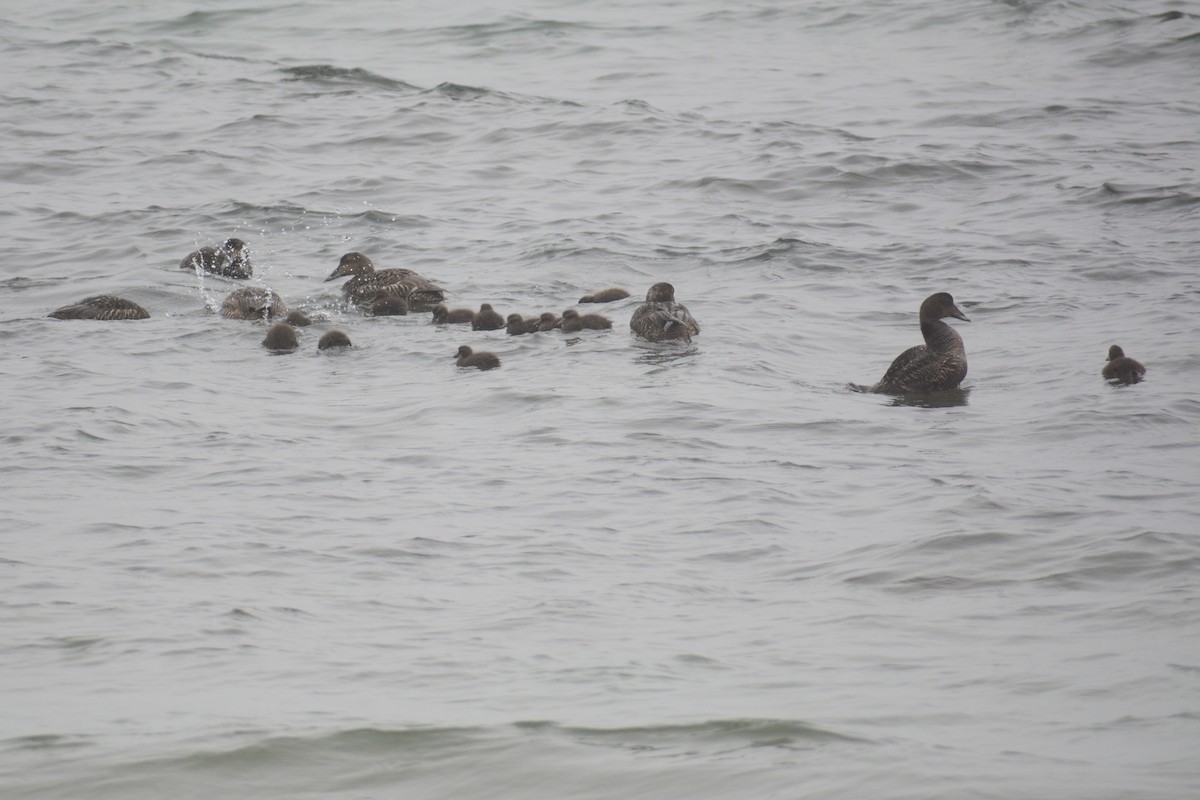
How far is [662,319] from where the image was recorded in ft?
41.8

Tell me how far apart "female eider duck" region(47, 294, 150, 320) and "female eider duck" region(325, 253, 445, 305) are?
1.90 metres

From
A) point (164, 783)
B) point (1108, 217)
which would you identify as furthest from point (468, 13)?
point (164, 783)

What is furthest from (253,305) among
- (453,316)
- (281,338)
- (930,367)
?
(930,367)

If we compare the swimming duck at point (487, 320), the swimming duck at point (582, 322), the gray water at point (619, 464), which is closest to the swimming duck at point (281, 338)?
the gray water at point (619, 464)

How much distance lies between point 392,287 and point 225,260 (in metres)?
2.17

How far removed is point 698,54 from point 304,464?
19.8 meters

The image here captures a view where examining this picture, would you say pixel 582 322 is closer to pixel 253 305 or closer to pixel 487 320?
pixel 487 320

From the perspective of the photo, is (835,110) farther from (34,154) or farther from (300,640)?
(300,640)

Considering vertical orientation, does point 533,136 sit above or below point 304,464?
above

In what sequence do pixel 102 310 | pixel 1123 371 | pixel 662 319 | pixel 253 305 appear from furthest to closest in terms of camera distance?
pixel 253 305 → pixel 102 310 → pixel 662 319 → pixel 1123 371

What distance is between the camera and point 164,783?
5.41m

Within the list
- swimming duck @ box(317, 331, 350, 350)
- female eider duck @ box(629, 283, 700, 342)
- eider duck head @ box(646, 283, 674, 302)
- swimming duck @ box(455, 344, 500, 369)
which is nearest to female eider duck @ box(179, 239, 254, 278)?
swimming duck @ box(317, 331, 350, 350)

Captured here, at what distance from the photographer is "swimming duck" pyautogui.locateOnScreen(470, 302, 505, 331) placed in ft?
43.5

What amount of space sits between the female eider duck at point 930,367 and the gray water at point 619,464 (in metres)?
0.23
